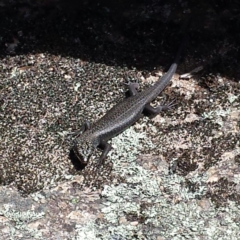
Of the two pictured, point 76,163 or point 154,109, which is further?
point 154,109

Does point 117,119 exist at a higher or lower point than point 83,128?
higher

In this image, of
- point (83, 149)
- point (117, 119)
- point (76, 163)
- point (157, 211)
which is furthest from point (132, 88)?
point (157, 211)

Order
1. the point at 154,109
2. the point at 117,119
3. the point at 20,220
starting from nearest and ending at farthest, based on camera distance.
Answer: the point at 20,220 → the point at 117,119 → the point at 154,109

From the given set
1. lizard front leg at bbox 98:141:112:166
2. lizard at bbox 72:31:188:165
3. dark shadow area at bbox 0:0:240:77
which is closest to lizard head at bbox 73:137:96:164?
lizard at bbox 72:31:188:165

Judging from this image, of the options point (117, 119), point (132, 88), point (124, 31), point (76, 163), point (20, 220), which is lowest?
point (20, 220)

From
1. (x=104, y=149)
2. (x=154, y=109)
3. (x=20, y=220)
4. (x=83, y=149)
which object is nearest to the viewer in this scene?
(x=20, y=220)

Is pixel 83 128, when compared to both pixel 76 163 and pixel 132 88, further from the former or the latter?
pixel 132 88

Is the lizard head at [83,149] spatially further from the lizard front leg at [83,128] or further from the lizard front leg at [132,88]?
the lizard front leg at [132,88]
